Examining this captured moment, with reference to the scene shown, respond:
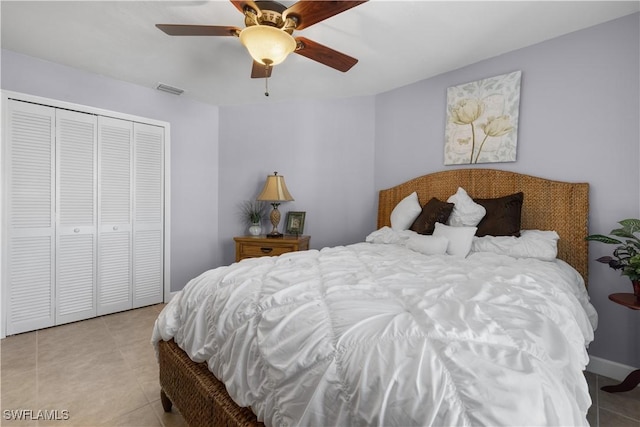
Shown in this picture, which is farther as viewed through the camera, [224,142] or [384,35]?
[224,142]

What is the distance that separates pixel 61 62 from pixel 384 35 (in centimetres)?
282

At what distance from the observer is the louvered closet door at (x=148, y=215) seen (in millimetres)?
3260

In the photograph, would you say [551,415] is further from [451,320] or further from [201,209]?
[201,209]

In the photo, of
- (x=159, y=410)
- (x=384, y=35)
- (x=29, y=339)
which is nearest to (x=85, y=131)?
(x=29, y=339)

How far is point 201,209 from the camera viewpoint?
381 centimetres

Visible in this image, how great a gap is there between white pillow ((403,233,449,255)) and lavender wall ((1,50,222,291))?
2608mm

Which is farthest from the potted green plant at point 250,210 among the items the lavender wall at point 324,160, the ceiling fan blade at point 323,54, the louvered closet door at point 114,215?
the ceiling fan blade at point 323,54

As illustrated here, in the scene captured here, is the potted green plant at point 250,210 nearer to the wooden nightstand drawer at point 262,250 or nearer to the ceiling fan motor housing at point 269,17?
the wooden nightstand drawer at point 262,250

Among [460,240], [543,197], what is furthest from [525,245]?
[543,197]

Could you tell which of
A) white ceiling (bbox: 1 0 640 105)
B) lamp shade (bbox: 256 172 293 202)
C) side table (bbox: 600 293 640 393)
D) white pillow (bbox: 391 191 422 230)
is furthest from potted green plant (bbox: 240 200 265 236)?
side table (bbox: 600 293 640 393)

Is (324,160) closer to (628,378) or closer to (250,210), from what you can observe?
(250,210)

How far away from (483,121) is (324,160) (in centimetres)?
171

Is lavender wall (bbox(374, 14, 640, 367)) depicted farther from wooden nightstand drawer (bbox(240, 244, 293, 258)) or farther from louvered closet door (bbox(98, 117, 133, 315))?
louvered closet door (bbox(98, 117, 133, 315))

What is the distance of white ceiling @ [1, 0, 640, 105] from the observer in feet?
6.59
